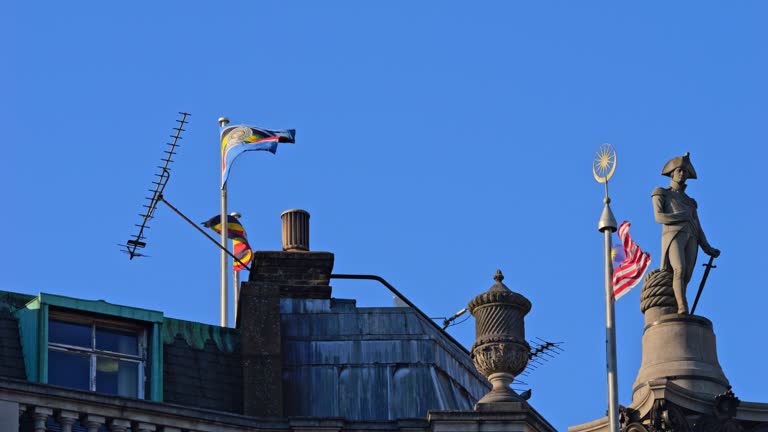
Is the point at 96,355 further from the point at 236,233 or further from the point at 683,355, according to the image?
the point at 236,233

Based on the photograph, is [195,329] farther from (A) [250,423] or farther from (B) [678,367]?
(B) [678,367]

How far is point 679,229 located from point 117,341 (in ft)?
31.3

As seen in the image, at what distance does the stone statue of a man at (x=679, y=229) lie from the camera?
40750mm

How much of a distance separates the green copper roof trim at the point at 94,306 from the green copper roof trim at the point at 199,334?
76 cm

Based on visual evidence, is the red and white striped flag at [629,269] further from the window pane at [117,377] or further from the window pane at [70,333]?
the window pane at [70,333]

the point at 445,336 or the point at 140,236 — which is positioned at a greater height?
the point at 140,236

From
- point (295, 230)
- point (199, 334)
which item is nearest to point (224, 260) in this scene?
point (295, 230)

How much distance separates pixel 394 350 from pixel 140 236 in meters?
7.38

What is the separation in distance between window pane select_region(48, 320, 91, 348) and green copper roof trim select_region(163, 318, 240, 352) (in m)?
1.51

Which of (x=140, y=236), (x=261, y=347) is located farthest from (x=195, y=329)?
(x=140, y=236)

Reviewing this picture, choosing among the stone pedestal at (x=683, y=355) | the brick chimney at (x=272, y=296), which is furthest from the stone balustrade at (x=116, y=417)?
the stone pedestal at (x=683, y=355)

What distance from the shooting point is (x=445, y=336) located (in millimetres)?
41500

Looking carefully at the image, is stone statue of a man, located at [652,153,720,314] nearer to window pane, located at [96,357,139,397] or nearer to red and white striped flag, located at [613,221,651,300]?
red and white striped flag, located at [613,221,651,300]

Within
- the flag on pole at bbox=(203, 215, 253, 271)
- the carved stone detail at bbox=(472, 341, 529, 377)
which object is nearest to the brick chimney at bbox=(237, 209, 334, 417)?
the carved stone detail at bbox=(472, 341, 529, 377)
